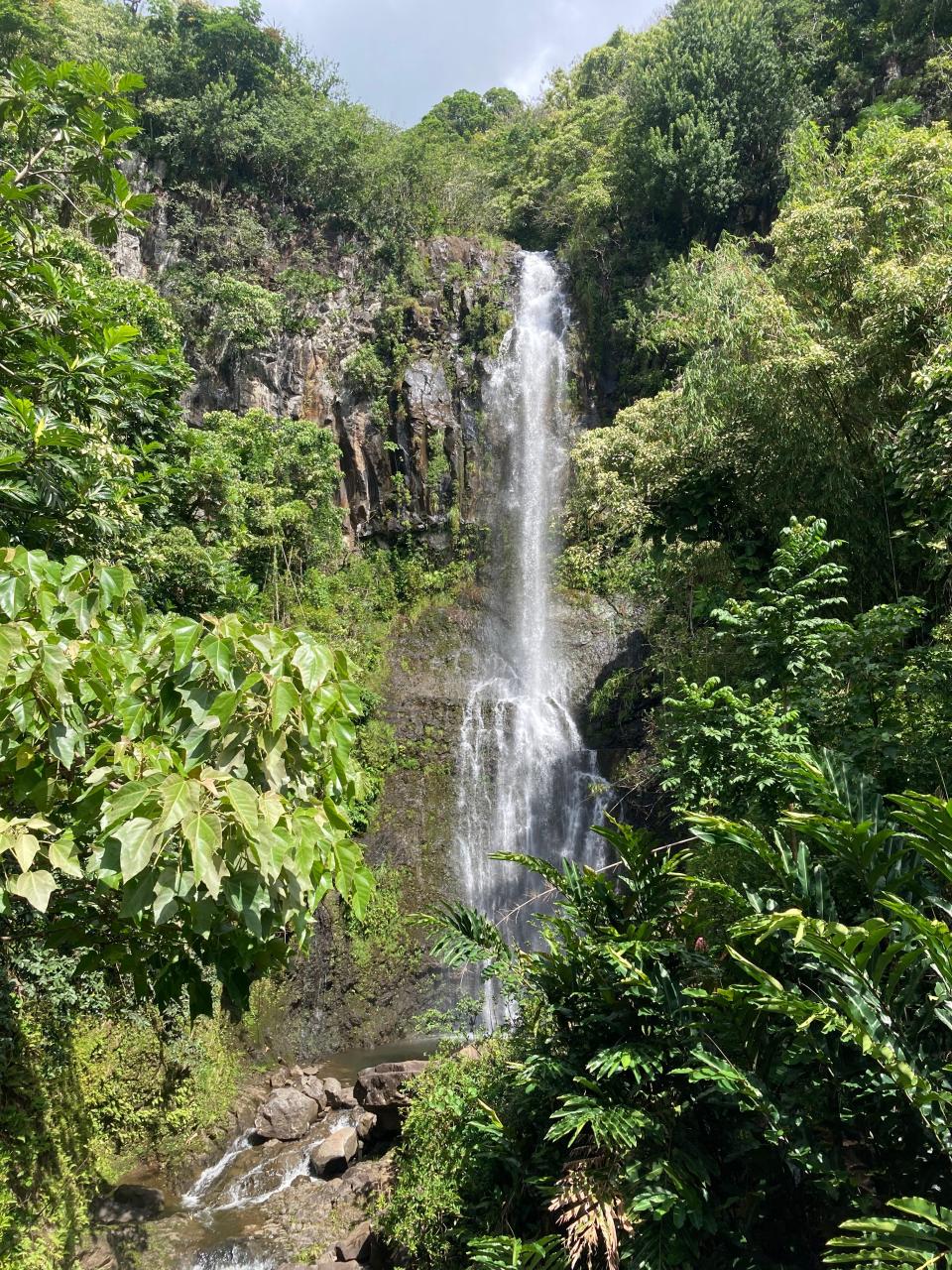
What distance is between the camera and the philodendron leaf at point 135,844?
1740 mm

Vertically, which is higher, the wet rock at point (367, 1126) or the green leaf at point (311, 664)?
the green leaf at point (311, 664)

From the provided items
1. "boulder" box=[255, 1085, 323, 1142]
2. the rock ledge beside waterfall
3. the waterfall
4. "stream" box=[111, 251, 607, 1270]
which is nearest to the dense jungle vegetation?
the rock ledge beside waterfall

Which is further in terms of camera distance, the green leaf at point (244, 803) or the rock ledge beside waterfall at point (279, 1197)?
the rock ledge beside waterfall at point (279, 1197)

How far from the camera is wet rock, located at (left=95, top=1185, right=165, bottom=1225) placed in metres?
6.58

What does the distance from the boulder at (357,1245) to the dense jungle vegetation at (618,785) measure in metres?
1.06

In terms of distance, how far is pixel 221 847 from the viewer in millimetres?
1917

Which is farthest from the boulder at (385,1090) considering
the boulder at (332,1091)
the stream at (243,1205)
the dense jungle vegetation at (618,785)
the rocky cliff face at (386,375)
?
the rocky cliff face at (386,375)

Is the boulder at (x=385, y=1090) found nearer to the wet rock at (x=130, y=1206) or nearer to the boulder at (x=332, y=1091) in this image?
the boulder at (x=332, y=1091)

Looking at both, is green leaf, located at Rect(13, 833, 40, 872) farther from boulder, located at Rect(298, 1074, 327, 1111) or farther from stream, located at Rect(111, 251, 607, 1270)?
boulder, located at Rect(298, 1074, 327, 1111)

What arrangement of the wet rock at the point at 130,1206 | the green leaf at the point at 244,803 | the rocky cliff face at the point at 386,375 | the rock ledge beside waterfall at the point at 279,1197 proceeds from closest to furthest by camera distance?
the green leaf at the point at 244,803 < the rock ledge beside waterfall at the point at 279,1197 < the wet rock at the point at 130,1206 < the rocky cliff face at the point at 386,375

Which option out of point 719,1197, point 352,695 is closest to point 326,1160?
point 719,1197

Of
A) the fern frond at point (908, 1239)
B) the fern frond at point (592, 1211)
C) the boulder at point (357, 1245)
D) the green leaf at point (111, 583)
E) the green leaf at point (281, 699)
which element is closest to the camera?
the green leaf at point (281, 699)

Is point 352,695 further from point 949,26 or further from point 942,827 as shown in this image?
point 949,26

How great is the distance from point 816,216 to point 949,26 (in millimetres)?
16120
